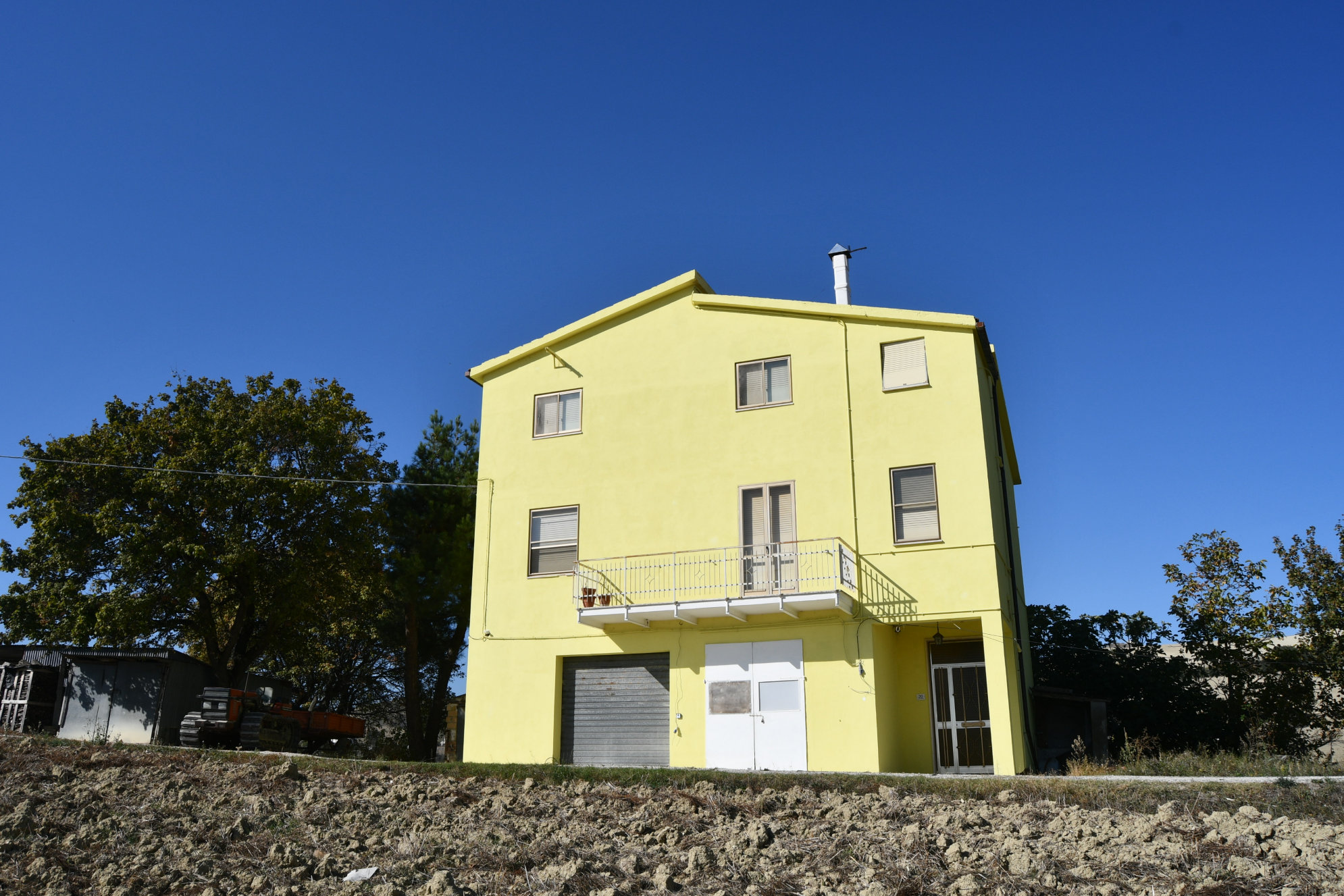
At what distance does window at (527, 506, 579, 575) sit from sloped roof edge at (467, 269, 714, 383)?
355 cm

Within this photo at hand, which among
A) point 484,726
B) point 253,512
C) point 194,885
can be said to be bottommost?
point 194,885

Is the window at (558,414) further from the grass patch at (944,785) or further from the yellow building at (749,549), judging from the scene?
the grass patch at (944,785)

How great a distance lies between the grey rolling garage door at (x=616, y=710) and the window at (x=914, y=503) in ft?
17.0

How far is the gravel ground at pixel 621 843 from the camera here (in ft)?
29.3

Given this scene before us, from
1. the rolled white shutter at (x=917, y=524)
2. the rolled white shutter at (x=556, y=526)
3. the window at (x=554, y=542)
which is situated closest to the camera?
the rolled white shutter at (x=917, y=524)

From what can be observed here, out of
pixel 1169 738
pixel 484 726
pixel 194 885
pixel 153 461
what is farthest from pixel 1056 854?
pixel 153 461

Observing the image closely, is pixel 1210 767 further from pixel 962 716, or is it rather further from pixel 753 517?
pixel 753 517

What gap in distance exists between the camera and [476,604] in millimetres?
21016

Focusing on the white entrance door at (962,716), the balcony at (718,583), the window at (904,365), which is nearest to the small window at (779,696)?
the balcony at (718,583)

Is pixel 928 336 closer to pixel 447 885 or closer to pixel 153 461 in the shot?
pixel 447 885

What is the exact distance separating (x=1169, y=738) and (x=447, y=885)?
69.4 ft

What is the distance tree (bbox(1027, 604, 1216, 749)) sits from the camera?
81.1 ft

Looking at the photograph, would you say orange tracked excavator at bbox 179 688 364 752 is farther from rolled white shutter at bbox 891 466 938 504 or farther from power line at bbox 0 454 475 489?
rolled white shutter at bbox 891 466 938 504

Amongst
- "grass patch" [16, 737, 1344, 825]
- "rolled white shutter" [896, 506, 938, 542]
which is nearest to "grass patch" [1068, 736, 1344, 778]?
"grass patch" [16, 737, 1344, 825]
